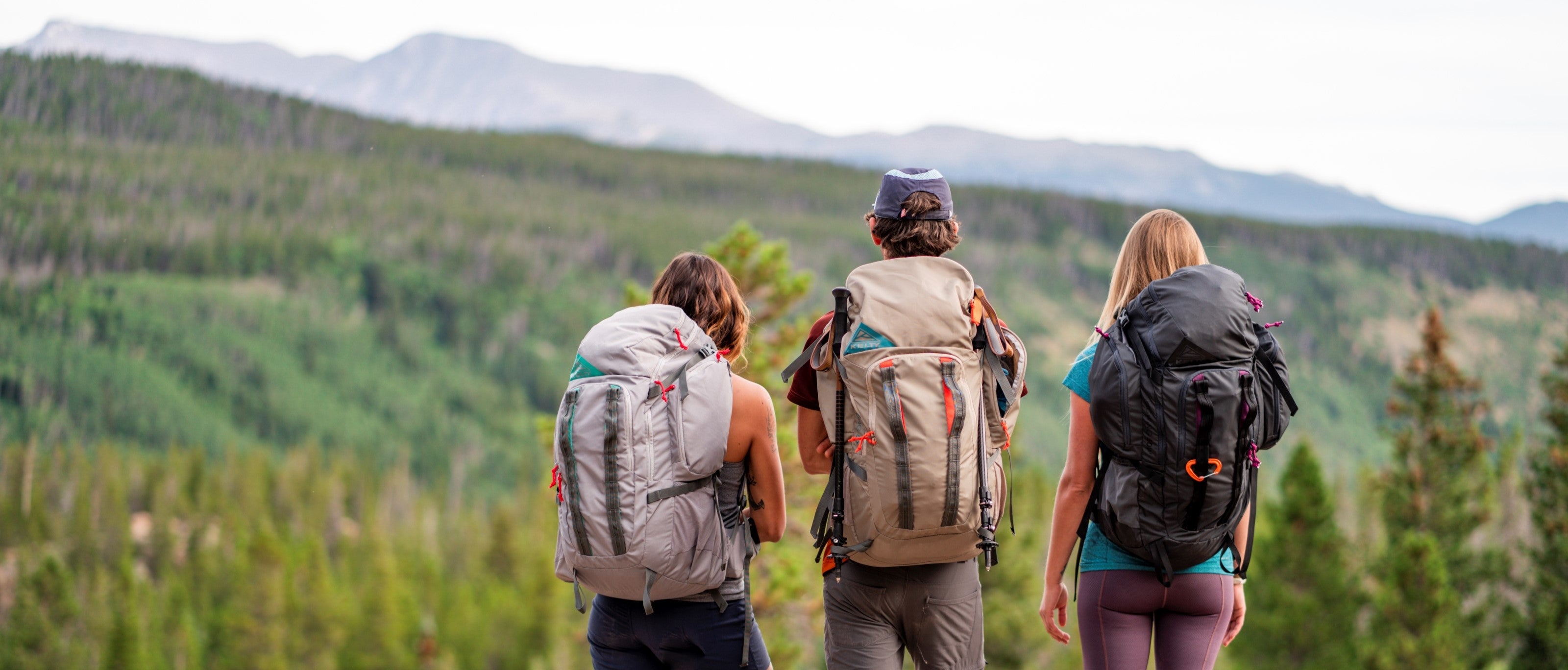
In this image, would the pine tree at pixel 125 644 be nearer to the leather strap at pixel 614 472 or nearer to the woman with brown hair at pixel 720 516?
the woman with brown hair at pixel 720 516

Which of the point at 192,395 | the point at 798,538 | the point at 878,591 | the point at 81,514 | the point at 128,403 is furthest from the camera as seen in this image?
the point at 192,395

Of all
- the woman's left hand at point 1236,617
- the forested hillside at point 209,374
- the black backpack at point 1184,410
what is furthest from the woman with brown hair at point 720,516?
the forested hillside at point 209,374

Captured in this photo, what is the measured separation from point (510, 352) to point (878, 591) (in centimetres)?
20307

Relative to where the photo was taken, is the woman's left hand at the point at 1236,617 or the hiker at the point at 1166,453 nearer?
the hiker at the point at 1166,453

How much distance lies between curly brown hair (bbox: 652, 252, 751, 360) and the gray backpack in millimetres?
125

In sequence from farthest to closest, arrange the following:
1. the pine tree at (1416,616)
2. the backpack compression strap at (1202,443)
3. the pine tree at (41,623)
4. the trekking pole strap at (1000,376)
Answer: the pine tree at (41,623)
the pine tree at (1416,616)
the trekking pole strap at (1000,376)
the backpack compression strap at (1202,443)

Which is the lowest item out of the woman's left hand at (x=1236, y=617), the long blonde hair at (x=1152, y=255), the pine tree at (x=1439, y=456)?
the pine tree at (x=1439, y=456)

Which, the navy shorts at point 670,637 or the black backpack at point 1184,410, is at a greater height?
the black backpack at point 1184,410

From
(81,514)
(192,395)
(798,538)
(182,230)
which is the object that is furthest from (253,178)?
(798,538)

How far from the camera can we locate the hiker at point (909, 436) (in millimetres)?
3184

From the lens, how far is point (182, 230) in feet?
609

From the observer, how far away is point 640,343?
3.23 metres

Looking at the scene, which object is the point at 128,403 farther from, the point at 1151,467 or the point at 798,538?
the point at 1151,467

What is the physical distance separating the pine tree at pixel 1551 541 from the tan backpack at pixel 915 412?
80.9 ft
